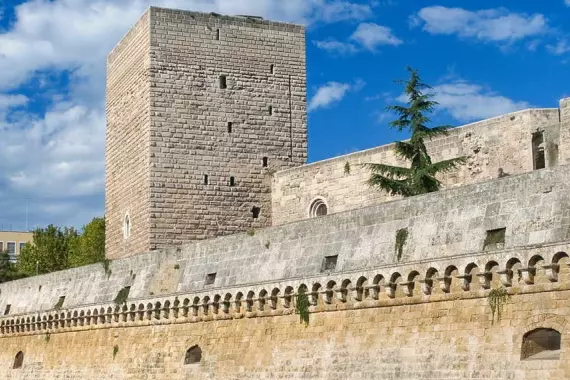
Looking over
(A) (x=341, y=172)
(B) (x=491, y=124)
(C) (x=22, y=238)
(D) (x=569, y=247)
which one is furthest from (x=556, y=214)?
(C) (x=22, y=238)

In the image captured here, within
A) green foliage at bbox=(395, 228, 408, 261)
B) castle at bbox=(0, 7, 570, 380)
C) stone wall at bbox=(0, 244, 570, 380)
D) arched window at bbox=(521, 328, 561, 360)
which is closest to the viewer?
arched window at bbox=(521, 328, 561, 360)

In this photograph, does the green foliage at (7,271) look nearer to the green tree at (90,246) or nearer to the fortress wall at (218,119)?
the green tree at (90,246)

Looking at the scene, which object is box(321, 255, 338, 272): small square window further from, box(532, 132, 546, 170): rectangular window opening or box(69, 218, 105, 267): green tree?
box(69, 218, 105, 267): green tree

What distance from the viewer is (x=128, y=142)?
32531 millimetres

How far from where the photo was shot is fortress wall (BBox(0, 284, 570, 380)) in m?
15.1

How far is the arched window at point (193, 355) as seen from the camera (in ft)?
75.5

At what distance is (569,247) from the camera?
14453 mm

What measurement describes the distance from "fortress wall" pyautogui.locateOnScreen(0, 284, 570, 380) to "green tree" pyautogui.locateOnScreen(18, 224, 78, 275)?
110 feet

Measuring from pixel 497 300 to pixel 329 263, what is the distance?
454 centimetres

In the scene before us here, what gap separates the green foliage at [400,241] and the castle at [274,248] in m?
0.04

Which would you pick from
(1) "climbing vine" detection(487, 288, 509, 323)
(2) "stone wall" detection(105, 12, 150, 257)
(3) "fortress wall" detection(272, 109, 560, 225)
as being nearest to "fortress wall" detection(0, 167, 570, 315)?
(1) "climbing vine" detection(487, 288, 509, 323)

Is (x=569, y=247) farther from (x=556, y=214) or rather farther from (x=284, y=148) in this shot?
(x=284, y=148)

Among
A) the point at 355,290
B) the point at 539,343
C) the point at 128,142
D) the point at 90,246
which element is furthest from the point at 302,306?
the point at 90,246

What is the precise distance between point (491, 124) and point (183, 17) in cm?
1095
